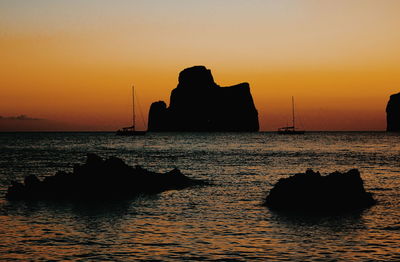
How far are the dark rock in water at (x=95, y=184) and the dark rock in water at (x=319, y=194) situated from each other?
37.6ft

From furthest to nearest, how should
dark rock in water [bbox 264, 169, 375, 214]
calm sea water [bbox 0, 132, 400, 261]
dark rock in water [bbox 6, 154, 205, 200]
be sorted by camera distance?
dark rock in water [bbox 6, 154, 205, 200] < dark rock in water [bbox 264, 169, 375, 214] < calm sea water [bbox 0, 132, 400, 261]

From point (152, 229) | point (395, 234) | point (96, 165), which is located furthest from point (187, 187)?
point (395, 234)

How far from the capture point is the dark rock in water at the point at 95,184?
115 ft

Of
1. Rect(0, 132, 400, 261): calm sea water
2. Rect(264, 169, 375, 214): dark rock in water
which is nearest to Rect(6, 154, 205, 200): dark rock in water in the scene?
Rect(0, 132, 400, 261): calm sea water

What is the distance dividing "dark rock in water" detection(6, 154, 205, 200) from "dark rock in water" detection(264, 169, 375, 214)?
1147cm

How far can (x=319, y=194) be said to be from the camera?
29.9m

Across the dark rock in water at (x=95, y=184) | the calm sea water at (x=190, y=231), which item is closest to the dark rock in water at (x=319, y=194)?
the calm sea water at (x=190, y=231)

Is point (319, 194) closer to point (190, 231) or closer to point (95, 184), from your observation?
point (190, 231)

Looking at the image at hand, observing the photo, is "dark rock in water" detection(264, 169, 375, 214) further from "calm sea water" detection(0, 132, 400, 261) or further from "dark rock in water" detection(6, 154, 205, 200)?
"dark rock in water" detection(6, 154, 205, 200)

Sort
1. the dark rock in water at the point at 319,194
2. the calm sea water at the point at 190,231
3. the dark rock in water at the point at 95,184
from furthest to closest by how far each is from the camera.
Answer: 1. the dark rock in water at the point at 95,184
2. the dark rock in water at the point at 319,194
3. the calm sea water at the point at 190,231

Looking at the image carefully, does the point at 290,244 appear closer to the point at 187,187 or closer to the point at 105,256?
the point at 105,256

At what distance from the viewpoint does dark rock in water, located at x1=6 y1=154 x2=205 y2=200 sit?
115ft

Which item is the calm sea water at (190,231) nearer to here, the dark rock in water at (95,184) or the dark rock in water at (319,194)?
the dark rock in water at (319,194)

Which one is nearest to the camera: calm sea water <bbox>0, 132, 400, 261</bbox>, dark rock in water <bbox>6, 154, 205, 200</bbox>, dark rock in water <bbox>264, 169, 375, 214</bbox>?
calm sea water <bbox>0, 132, 400, 261</bbox>
